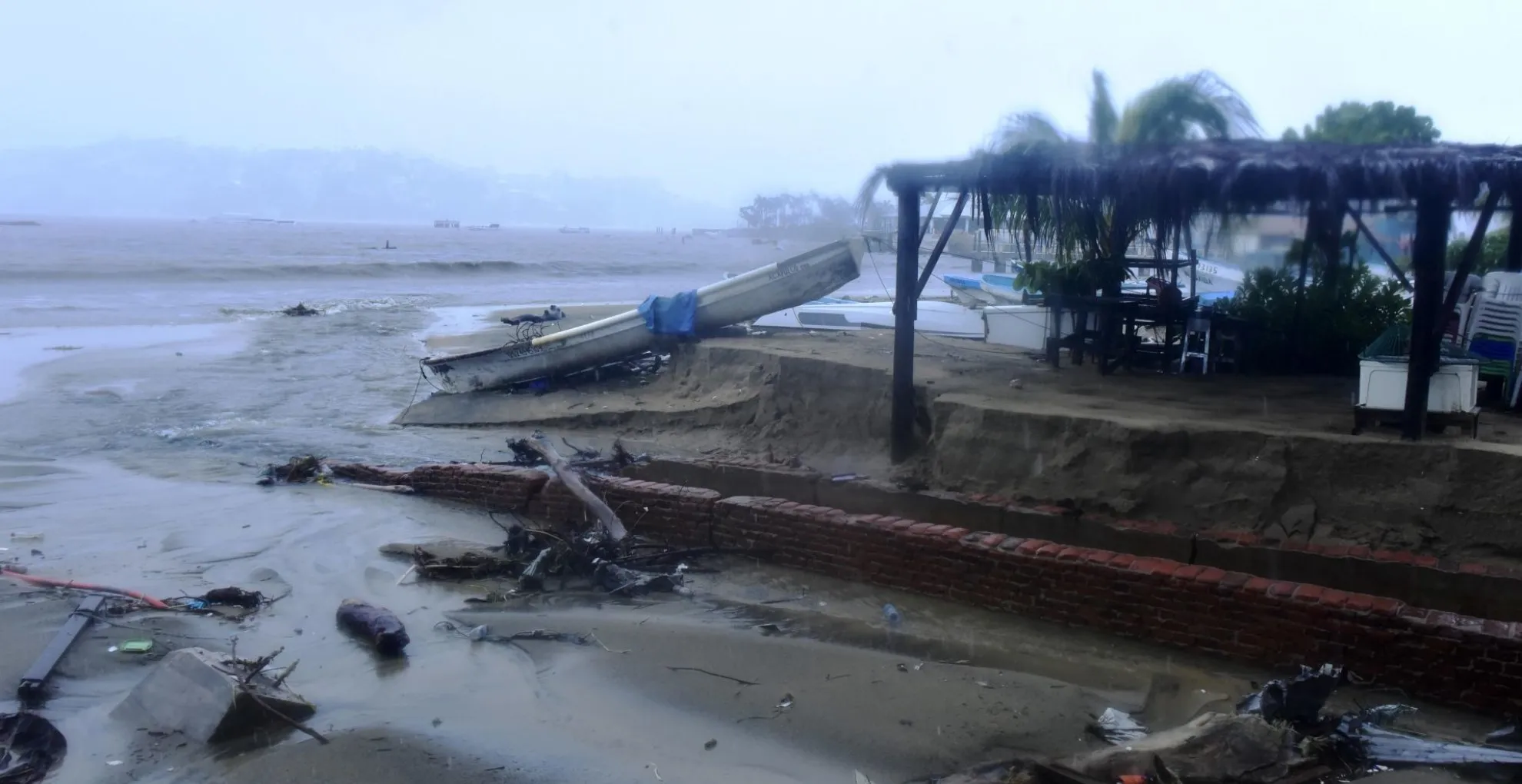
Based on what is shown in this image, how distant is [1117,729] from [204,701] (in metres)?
4.20

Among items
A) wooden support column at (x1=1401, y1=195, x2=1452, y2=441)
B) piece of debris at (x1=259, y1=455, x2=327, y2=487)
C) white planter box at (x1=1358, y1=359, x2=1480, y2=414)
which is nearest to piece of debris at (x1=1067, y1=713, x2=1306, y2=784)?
wooden support column at (x1=1401, y1=195, x2=1452, y2=441)

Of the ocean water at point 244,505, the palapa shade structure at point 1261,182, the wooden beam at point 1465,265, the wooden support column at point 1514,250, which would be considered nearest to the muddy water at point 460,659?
the ocean water at point 244,505

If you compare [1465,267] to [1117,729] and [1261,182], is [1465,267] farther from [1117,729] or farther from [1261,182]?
[1117,729]

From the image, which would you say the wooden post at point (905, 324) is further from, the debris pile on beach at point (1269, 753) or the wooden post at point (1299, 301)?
the debris pile on beach at point (1269, 753)

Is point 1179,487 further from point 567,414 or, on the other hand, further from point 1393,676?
point 567,414

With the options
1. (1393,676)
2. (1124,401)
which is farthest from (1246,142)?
(1393,676)

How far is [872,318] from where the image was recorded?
18156 mm

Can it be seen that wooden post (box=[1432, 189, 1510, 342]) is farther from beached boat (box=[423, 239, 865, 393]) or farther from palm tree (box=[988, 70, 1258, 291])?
beached boat (box=[423, 239, 865, 393])

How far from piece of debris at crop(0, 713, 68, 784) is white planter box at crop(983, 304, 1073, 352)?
9.75 m

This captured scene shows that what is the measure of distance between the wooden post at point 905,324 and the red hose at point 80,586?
5.73 meters

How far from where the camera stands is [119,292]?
Answer: 125ft

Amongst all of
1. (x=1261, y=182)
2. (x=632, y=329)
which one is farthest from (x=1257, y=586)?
(x=632, y=329)

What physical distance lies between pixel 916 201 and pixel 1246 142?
256cm

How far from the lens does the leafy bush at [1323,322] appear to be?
1053 cm
